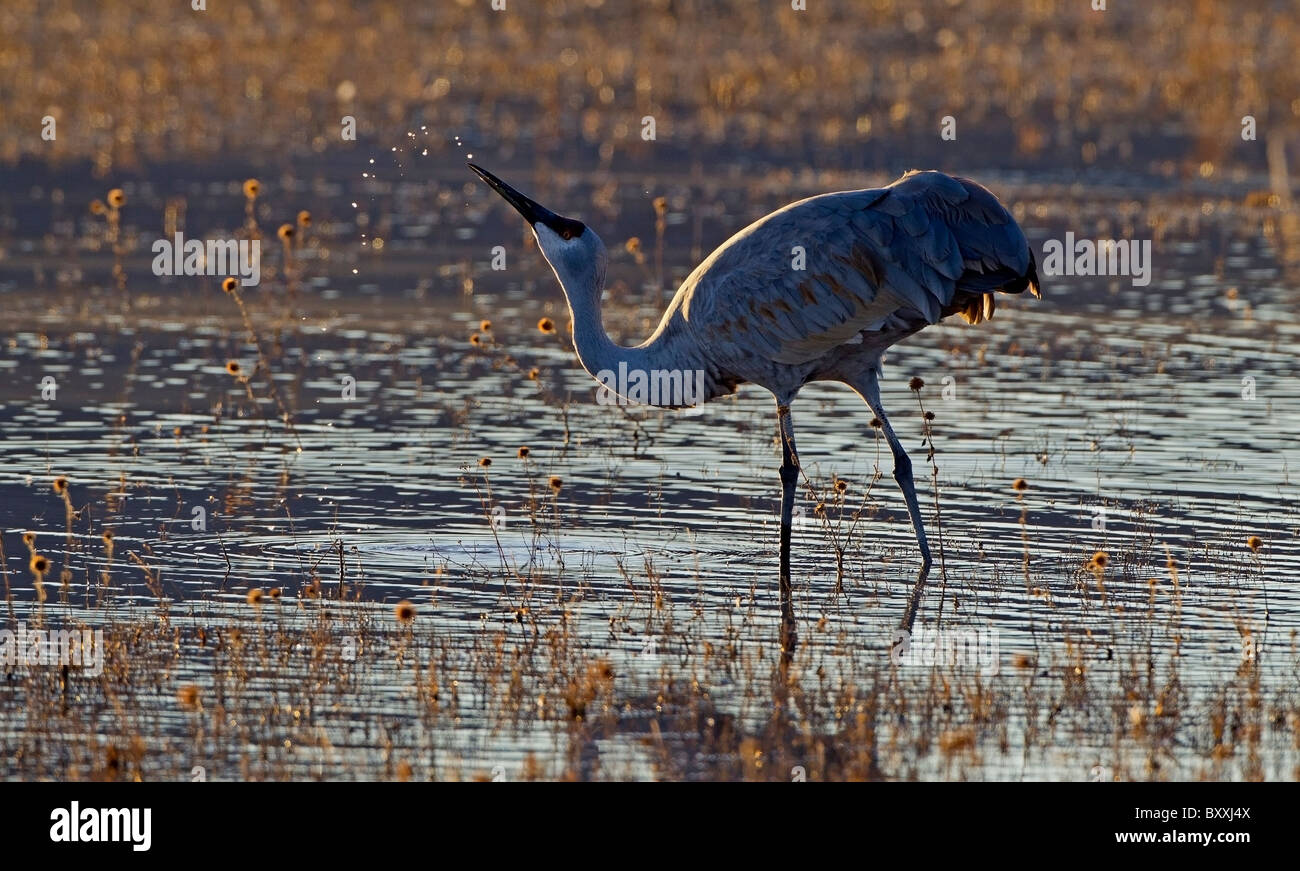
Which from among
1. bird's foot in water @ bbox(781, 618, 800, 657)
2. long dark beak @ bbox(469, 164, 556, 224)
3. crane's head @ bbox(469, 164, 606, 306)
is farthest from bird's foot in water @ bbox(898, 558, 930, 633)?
long dark beak @ bbox(469, 164, 556, 224)

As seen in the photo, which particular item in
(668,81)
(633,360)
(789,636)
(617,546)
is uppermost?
(668,81)

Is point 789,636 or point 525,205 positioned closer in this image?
point 789,636

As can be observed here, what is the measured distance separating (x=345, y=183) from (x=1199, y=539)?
1324 centimetres

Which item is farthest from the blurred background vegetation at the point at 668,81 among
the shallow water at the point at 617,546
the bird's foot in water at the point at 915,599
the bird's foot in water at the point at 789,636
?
the bird's foot in water at the point at 789,636

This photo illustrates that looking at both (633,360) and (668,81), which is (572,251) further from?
(668,81)

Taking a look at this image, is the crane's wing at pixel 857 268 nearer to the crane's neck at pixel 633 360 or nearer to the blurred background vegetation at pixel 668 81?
the crane's neck at pixel 633 360

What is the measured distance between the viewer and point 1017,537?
9.98 m

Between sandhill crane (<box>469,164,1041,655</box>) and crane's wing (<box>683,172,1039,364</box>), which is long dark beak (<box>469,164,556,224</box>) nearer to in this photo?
sandhill crane (<box>469,164,1041,655</box>)

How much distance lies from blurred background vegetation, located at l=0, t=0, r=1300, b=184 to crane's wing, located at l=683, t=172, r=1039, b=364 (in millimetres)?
13113

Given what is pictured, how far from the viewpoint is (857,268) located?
947 centimetres

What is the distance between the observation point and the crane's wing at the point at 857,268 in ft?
31.0

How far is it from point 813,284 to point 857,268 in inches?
7.8

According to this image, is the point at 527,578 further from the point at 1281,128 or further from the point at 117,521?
the point at 1281,128

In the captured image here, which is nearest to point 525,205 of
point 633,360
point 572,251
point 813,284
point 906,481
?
point 572,251
